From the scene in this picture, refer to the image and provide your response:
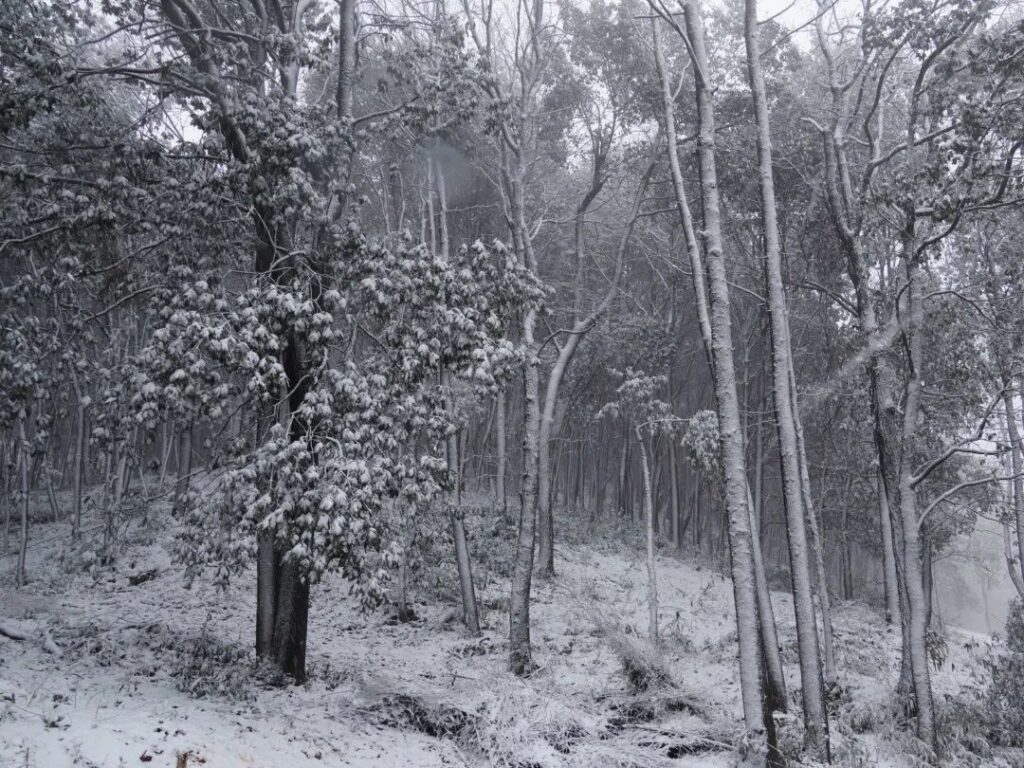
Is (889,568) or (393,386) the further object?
(889,568)

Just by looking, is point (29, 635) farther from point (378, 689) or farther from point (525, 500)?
point (525, 500)

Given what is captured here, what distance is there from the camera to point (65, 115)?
9469mm

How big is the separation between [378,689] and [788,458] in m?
5.77

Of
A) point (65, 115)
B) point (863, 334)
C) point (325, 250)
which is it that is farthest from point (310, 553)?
point (863, 334)

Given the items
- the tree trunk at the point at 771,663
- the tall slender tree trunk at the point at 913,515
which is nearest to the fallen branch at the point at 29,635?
the tree trunk at the point at 771,663

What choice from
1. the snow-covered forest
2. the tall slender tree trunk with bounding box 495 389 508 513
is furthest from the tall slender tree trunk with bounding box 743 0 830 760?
the tall slender tree trunk with bounding box 495 389 508 513

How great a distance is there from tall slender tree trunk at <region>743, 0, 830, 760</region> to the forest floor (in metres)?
0.44

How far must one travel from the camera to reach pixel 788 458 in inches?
291

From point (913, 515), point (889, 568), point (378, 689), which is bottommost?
point (889, 568)

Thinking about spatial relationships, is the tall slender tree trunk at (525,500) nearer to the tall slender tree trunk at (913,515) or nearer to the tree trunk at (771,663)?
the tree trunk at (771,663)

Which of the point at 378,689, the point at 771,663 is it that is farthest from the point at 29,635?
the point at 771,663

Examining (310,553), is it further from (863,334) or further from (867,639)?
(867,639)

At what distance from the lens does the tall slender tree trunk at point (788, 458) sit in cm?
715

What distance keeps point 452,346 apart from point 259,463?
248 cm
